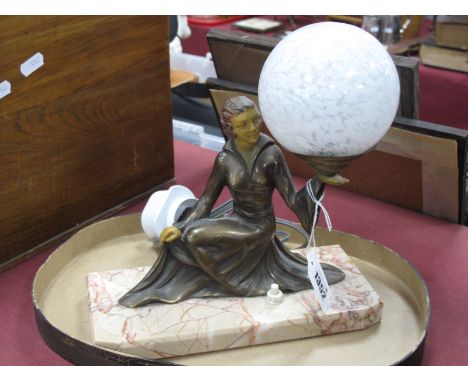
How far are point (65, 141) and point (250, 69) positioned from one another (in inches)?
26.0

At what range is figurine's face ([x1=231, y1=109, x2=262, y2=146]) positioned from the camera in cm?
171

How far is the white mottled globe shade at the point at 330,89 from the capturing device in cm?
149

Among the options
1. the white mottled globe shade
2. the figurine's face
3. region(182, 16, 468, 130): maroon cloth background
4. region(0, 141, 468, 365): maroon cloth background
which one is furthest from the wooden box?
region(182, 16, 468, 130): maroon cloth background

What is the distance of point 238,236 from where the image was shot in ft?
5.92

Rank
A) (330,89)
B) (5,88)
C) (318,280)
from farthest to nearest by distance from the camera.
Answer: (5,88) < (318,280) < (330,89)

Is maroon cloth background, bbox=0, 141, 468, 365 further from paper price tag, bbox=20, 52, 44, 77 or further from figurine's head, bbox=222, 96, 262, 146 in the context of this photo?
figurine's head, bbox=222, 96, 262, 146

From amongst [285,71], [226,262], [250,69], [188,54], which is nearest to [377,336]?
[226,262]

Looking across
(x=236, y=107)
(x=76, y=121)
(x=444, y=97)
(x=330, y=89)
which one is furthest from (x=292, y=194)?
(x=444, y=97)

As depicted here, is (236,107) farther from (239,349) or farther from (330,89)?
(239,349)

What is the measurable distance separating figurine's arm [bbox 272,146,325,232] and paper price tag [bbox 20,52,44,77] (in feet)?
2.50

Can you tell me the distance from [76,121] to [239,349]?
0.91 metres

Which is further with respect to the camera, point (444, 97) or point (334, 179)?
point (444, 97)

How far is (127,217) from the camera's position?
2.32 meters

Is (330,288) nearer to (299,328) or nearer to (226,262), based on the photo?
(299,328)
